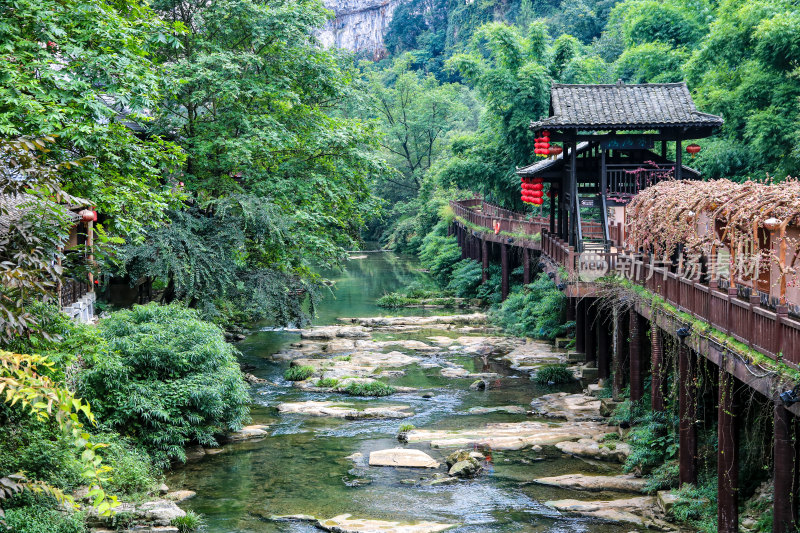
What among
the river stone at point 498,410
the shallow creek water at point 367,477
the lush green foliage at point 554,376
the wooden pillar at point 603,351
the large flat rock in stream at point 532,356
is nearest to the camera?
the shallow creek water at point 367,477

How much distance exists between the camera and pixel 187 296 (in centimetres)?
2370

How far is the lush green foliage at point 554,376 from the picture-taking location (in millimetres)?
23906

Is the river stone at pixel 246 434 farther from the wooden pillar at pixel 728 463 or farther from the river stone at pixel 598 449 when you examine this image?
the wooden pillar at pixel 728 463

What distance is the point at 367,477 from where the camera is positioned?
1631 cm

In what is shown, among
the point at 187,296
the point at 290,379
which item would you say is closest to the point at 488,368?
the point at 290,379

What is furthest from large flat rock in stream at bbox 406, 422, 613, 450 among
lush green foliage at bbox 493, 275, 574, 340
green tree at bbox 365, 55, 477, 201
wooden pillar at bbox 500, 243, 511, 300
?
green tree at bbox 365, 55, 477, 201

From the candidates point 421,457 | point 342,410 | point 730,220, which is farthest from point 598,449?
point 342,410

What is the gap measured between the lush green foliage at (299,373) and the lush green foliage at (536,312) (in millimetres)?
9805

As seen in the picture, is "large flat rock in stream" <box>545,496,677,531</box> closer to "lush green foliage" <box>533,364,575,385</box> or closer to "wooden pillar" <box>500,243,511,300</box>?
"lush green foliage" <box>533,364,575,385</box>

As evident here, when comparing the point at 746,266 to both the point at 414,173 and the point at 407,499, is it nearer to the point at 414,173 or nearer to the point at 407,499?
the point at 407,499

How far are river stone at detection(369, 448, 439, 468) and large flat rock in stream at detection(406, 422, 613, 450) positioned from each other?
0.82 m

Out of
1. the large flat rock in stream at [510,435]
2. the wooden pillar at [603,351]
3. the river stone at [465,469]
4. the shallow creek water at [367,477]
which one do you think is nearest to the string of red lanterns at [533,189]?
the wooden pillar at [603,351]

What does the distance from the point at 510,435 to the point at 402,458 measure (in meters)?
2.90

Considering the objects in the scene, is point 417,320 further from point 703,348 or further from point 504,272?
point 703,348
